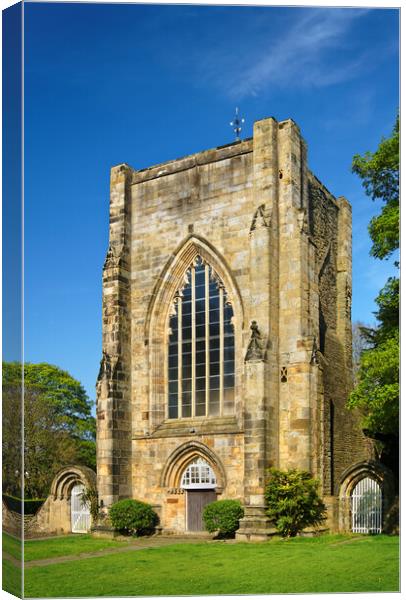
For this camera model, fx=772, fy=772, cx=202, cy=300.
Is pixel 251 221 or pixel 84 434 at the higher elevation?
pixel 251 221

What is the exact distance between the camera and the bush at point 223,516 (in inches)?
898

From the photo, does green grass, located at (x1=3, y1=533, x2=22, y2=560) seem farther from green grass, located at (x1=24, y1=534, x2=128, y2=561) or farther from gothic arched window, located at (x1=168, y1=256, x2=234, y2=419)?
gothic arched window, located at (x1=168, y1=256, x2=234, y2=419)

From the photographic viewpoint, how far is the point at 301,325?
78.9 ft

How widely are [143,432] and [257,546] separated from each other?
743 cm

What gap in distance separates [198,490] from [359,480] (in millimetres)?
5251

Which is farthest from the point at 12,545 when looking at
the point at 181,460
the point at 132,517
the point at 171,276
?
the point at 171,276

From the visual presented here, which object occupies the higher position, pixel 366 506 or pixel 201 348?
pixel 201 348

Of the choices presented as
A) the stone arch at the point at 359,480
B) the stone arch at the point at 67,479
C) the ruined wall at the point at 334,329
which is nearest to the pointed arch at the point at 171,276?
the ruined wall at the point at 334,329

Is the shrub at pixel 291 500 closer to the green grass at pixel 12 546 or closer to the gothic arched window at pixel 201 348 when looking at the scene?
the gothic arched window at pixel 201 348

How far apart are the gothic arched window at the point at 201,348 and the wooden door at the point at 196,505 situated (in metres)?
2.56

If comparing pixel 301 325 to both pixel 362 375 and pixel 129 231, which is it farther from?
pixel 129 231

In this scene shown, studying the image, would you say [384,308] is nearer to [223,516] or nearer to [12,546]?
[223,516]

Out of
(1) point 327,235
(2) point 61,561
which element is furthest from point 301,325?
(2) point 61,561

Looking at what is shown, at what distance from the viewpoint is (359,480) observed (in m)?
24.0
